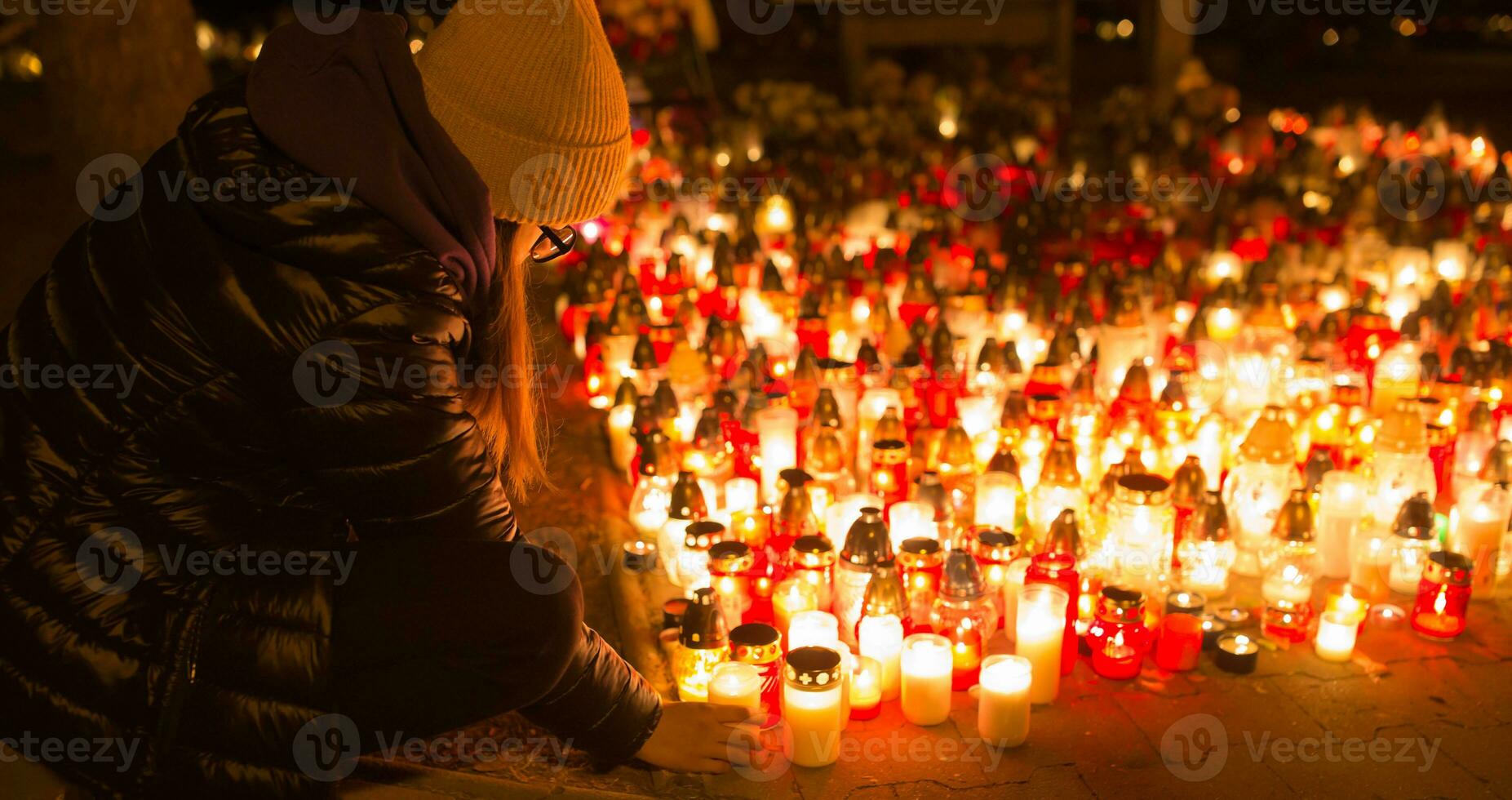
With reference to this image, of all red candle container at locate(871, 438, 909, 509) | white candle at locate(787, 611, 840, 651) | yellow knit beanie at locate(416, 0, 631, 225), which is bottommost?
white candle at locate(787, 611, 840, 651)

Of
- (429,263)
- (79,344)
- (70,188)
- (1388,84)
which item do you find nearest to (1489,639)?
(429,263)

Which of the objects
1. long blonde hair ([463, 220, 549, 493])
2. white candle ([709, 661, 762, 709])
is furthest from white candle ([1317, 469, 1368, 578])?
long blonde hair ([463, 220, 549, 493])

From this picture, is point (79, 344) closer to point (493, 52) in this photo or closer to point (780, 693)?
point (493, 52)

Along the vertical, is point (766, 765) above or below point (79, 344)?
below

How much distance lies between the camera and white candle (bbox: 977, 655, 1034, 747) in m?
2.29

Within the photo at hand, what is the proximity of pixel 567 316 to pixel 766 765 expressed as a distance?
9.31 feet

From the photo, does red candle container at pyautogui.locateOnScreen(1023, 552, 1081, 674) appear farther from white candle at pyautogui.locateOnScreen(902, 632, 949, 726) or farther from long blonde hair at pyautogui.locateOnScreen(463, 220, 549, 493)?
long blonde hair at pyautogui.locateOnScreen(463, 220, 549, 493)

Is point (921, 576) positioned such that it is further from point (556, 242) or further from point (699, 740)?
point (556, 242)

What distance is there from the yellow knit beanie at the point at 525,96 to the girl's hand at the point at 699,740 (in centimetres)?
96

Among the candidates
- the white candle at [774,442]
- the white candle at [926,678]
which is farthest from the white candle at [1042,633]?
the white candle at [774,442]

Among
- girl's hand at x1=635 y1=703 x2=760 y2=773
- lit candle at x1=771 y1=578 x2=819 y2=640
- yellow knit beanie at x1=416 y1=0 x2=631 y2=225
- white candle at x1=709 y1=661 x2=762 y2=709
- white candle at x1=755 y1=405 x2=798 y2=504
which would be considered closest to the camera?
yellow knit beanie at x1=416 y1=0 x2=631 y2=225

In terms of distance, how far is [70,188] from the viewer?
4223 mm

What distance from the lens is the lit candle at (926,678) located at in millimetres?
2355

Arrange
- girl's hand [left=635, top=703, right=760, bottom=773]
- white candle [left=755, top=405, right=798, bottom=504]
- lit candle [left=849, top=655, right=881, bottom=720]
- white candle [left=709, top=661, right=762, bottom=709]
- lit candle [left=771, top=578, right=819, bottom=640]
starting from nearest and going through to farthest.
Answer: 1. girl's hand [left=635, top=703, right=760, bottom=773]
2. white candle [left=709, top=661, right=762, bottom=709]
3. lit candle [left=849, top=655, right=881, bottom=720]
4. lit candle [left=771, top=578, right=819, bottom=640]
5. white candle [left=755, top=405, right=798, bottom=504]
